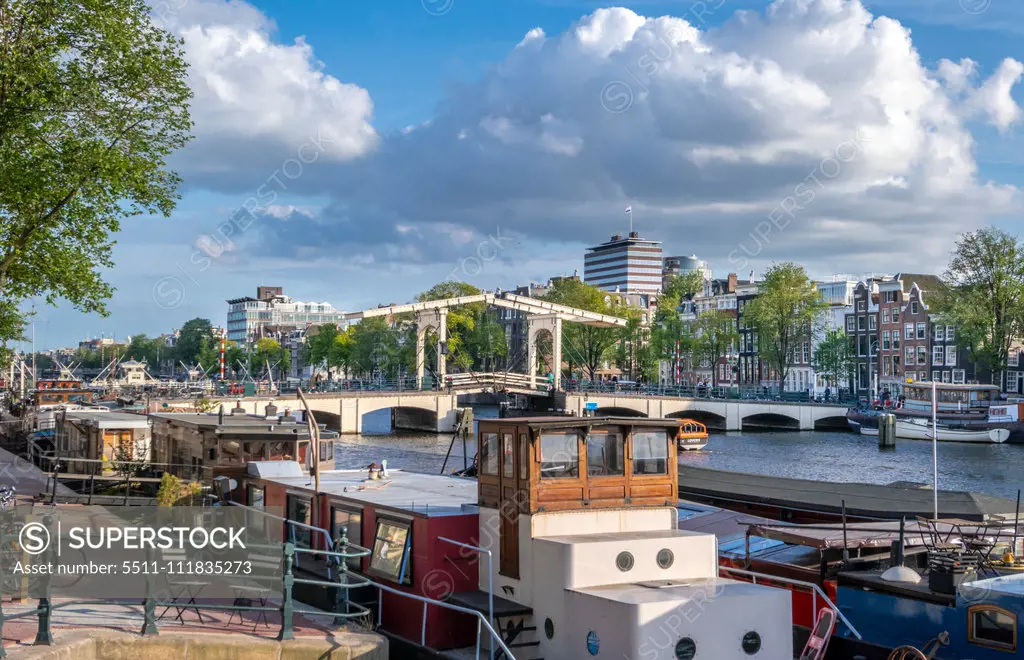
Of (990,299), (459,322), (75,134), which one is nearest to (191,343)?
(459,322)

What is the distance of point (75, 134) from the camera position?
21.3m

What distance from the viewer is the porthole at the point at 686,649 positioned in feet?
39.3

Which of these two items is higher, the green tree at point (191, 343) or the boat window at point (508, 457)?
the green tree at point (191, 343)

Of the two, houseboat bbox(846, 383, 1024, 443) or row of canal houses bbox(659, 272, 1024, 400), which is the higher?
row of canal houses bbox(659, 272, 1024, 400)

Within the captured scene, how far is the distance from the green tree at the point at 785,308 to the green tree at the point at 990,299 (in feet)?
45.6

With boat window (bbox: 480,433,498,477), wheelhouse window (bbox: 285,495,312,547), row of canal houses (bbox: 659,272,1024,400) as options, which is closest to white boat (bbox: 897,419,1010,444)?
row of canal houses (bbox: 659,272,1024,400)

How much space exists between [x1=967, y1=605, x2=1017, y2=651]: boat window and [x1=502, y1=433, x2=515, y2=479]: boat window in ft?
22.1

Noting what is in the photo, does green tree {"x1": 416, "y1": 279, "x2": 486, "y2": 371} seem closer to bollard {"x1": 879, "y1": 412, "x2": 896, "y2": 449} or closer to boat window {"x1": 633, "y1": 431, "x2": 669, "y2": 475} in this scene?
bollard {"x1": 879, "y1": 412, "x2": 896, "y2": 449}

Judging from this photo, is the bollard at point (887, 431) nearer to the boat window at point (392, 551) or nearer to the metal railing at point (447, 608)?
the boat window at point (392, 551)

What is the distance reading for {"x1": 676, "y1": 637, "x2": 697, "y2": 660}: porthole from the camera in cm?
1199

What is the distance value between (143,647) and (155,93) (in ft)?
47.5

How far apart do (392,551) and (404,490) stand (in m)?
2.41

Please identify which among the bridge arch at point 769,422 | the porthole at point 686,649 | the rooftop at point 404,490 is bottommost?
the bridge arch at point 769,422

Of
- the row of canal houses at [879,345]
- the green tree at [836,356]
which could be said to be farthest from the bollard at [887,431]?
the green tree at [836,356]
